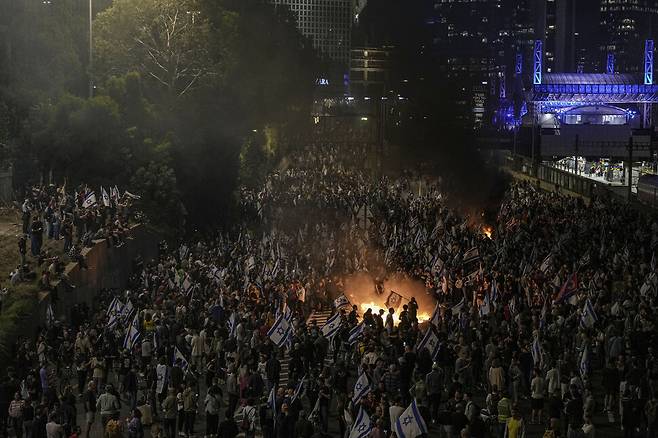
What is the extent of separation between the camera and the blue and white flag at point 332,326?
20.9 meters

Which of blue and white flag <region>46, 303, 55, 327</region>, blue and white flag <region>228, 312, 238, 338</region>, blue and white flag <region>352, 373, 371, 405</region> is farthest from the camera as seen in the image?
blue and white flag <region>46, 303, 55, 327</region>

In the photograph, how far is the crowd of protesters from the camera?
16.6 m

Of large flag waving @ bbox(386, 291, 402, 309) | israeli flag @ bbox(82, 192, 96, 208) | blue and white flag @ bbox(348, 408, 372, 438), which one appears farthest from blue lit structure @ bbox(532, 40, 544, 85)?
blue and white flag @ bbox(348, 408, 372, 438)

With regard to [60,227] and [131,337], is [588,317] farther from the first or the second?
[60,227]

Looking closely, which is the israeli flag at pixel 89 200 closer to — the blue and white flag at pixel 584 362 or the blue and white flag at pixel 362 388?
the blue and white flag at pixel 362 388

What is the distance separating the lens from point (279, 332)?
2047 centimetres

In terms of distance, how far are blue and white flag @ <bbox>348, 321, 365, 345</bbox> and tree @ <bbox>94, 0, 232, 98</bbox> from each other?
92.1 feet

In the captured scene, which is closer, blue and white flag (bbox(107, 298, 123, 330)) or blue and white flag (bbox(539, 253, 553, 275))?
blue and white flag (bbox(107, 298, 123, 330))

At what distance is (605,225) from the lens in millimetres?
33281

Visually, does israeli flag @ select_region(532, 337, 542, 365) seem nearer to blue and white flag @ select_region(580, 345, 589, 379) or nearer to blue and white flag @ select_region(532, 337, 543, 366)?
blue and white flag @ select_region(532, 337, 543, 366)

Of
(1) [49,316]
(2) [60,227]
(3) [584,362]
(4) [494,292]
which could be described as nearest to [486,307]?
(4) [494,292]

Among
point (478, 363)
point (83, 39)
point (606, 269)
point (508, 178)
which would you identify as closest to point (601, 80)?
point (508, 178)

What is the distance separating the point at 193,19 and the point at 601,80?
85.6 m

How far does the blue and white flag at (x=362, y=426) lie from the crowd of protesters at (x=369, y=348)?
0.03 m
